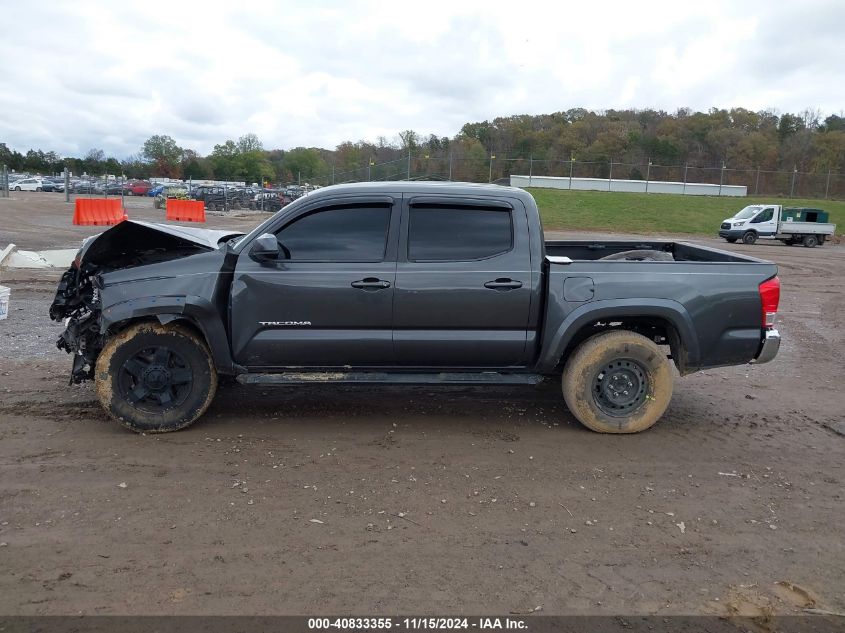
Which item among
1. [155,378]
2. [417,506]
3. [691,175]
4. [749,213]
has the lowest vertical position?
[417,506]

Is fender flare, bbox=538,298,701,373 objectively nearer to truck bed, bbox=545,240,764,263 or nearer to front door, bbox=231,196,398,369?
front door, bbox=231,196,398,369

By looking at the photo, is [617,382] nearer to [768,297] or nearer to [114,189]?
[768,297]

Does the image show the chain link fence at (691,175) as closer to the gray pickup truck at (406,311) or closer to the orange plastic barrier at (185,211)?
the orange plastic barrier at (185,211)

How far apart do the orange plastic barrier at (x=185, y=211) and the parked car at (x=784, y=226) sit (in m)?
24.0

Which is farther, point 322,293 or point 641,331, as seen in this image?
point 641,331

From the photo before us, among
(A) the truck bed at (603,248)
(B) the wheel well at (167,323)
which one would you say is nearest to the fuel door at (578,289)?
(A) the truck bed at (603,248)

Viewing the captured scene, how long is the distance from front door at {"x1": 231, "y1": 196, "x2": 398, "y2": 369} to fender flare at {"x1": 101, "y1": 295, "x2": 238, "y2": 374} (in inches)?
5.3

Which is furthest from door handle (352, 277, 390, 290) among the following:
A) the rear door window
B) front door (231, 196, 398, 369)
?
the rear door window

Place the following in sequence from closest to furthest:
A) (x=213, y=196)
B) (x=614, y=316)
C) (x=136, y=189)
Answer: (x=614, y=316) < (x=213, y=196) < (x=136, y=189)

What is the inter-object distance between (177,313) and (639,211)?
4071 cm

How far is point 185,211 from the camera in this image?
102 ft

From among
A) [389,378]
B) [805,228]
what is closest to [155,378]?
[389,378]

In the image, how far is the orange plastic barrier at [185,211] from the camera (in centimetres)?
3088

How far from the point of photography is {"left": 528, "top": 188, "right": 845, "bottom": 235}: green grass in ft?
123
